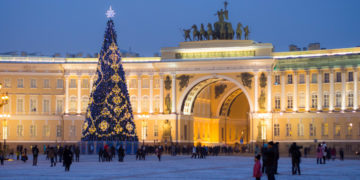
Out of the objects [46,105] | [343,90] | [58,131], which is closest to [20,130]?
[46,105]

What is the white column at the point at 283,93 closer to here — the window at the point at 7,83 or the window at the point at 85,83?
the window at the point at 85,83

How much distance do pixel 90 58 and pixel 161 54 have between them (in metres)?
8.06

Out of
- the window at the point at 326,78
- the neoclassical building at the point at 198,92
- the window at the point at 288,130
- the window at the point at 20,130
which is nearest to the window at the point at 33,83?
the neoclassical building at the point at 198,92

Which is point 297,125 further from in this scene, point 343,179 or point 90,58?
point 343,179

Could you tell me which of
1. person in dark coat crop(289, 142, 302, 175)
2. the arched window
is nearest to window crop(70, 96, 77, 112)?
the arched window

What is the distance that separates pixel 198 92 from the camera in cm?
8338

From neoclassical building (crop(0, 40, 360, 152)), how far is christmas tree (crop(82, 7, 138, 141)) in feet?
52.9

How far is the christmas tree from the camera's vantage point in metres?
59.6

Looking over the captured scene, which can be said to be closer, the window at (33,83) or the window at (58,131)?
the window at (33,83)

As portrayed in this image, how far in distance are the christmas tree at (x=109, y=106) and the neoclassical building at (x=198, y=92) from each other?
1613 centimetres

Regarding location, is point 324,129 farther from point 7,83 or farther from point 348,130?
point 7,83

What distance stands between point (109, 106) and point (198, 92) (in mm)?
24940

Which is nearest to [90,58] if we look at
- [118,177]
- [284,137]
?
[284,137]

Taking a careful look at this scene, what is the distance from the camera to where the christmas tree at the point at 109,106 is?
2345 inches
